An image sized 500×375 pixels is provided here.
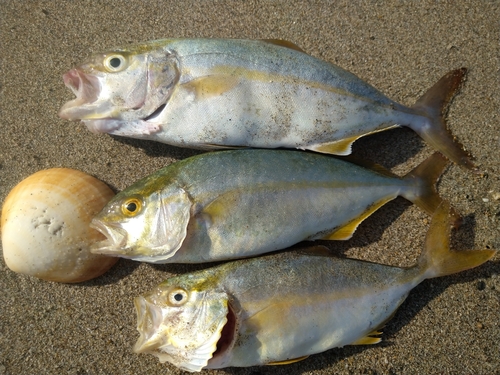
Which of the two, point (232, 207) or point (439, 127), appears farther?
point (439, 127)

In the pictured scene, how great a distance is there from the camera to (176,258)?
2.08 m

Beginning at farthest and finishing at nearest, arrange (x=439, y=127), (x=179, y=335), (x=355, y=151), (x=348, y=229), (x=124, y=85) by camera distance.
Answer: (x=355, y=151) → (x=439, y=127) → (x=348, y=229) → (x=124, y=85) → (x=179, y=335)

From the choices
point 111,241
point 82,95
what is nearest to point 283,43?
point 82,95

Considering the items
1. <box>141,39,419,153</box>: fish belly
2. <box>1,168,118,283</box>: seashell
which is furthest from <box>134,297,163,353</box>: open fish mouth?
<box>141,39,419,153</box>: fish belly

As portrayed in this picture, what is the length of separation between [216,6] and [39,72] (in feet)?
4.28

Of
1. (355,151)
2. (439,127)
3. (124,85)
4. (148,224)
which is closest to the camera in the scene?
(148,224)

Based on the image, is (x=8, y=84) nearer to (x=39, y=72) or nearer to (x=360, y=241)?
(x=39, y=72)

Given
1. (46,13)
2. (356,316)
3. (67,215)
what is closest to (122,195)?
(67,215)

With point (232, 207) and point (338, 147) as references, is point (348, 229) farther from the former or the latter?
point (232, 207)

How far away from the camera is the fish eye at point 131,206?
6.69 feet

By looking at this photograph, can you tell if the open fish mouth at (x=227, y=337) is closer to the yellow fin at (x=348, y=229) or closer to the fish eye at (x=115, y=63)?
the yellow fin at (x=348, y=229)

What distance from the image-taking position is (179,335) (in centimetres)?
189

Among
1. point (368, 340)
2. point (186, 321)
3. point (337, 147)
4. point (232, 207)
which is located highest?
point (337, 147)

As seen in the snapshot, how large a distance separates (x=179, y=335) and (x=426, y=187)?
1.64 m
